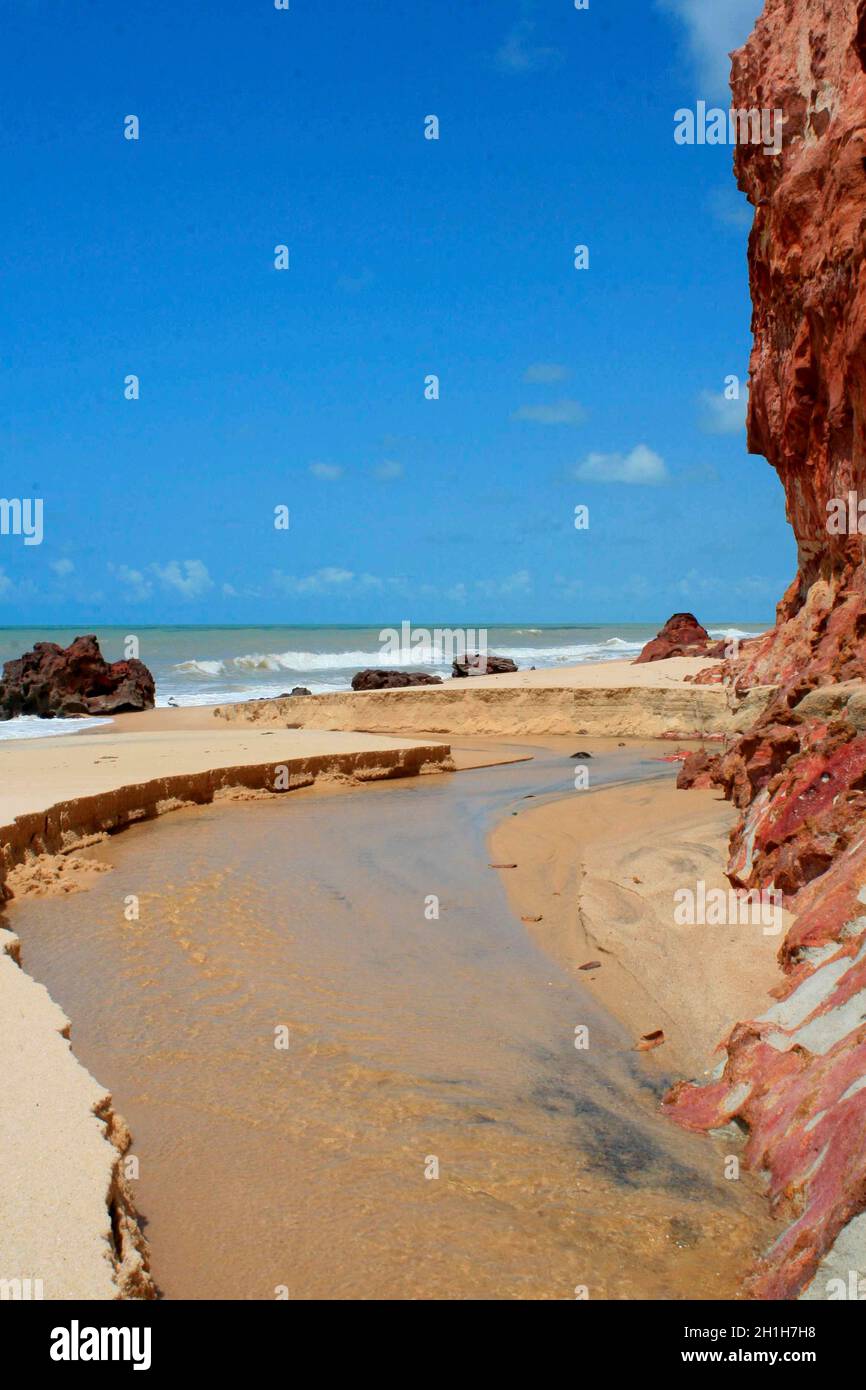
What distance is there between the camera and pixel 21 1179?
2.89 meters

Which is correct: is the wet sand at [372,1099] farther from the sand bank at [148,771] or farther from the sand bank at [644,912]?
the sand bank at [148,771]

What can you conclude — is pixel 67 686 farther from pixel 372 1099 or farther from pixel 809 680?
pixel 372 1099

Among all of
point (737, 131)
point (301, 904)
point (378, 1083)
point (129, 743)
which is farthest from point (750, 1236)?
point (737, 131)

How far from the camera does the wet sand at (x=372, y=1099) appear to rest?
3.16 metres

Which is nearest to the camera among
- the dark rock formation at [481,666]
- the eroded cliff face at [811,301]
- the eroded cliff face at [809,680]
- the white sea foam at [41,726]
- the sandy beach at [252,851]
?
the sandy beach at [252,851]

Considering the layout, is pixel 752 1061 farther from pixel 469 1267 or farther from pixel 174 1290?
pixel 174 1290

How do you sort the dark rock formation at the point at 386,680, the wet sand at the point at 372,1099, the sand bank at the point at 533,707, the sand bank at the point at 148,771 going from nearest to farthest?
the wet sand at the point at 372,1099, the sand bank at the point at 148,771, the sand bank at the point at 533,707, the dark rock formation at the point at 386,680

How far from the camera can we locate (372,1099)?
14.0 ft

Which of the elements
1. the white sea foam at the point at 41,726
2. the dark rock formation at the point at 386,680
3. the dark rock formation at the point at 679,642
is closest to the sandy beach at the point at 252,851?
the white sea foam at the point at 41,726

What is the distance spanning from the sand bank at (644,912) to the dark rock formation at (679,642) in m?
15.1

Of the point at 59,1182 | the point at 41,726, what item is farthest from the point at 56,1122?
the point at 41,726

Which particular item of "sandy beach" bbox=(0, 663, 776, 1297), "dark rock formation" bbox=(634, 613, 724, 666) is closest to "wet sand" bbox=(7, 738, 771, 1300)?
"sandy beach" bbox=(0, 663, 776, 1297)
